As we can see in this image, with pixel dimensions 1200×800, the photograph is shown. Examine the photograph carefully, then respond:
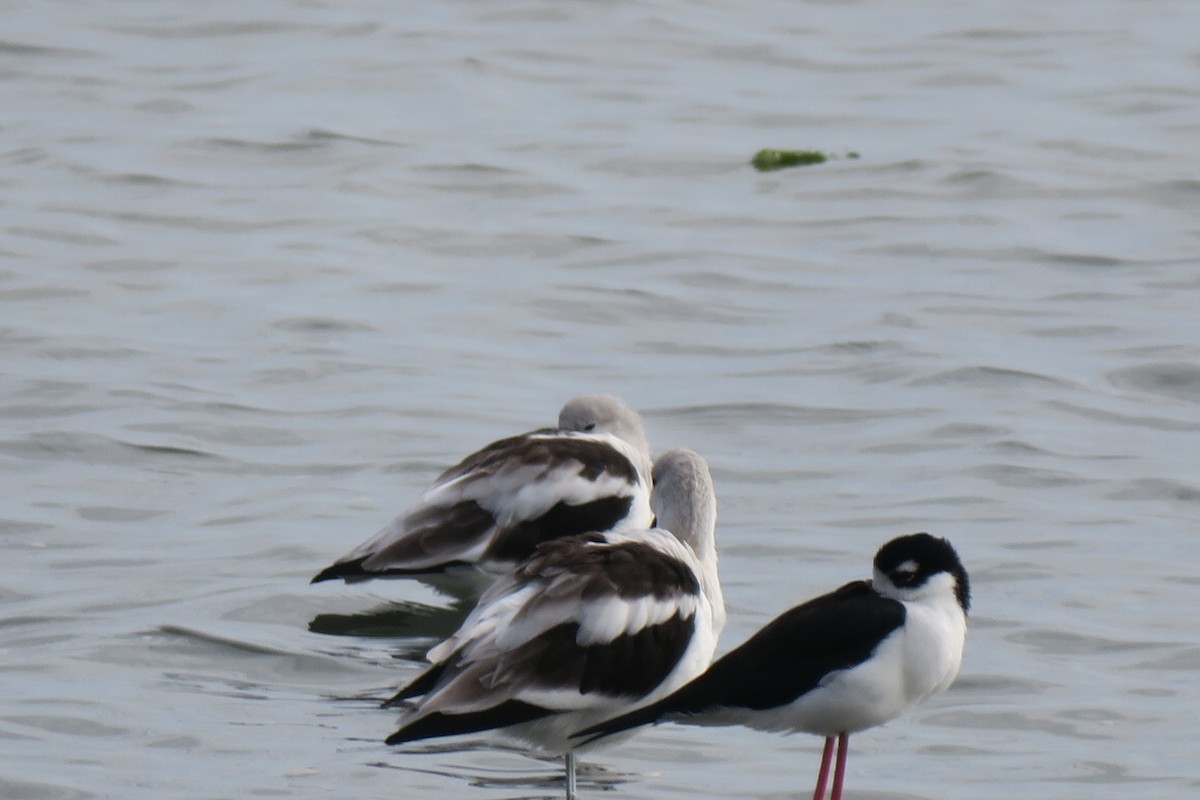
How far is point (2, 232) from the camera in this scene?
51.4 feet

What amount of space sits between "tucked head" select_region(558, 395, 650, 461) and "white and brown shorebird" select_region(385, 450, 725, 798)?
8.19ft

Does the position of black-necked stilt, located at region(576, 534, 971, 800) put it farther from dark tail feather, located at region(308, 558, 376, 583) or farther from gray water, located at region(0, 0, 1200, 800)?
dark tail feather, located at region(308, 558, 376, 583)

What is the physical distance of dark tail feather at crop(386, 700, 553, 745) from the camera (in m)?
6.52

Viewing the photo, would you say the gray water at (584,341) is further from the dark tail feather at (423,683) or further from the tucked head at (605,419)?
the tucked head at (605,419)

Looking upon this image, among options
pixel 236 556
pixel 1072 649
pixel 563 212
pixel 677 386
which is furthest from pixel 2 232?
pixel 1072 649

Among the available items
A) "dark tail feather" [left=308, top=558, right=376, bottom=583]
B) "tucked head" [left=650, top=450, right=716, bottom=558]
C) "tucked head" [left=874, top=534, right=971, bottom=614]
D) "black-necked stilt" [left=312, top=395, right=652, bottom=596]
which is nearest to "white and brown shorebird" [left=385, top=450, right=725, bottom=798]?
"tucked head" [left=874, top=534, right=971, bottom=614]

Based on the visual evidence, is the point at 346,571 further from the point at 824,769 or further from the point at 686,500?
the point at 824,769

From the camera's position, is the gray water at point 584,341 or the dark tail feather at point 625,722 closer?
the dark tail feather at point 625,722

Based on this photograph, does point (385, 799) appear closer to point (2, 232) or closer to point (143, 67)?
point (2, 232)

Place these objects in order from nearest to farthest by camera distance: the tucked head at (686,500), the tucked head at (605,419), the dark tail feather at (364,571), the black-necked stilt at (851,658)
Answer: the black-necked stilt at (851,658)
the tucked head at (686,500)
the dark tail feather at (364,571)
the tucked head at (605,419)

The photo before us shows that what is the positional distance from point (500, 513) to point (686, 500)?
0.82 m

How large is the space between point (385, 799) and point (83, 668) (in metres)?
1.84

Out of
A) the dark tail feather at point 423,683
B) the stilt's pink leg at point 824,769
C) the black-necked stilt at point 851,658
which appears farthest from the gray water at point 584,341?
the black-necked stilt at point 851,658

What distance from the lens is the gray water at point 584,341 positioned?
8.04m
